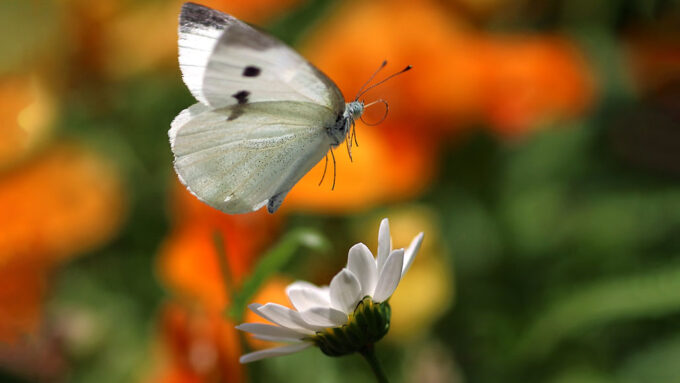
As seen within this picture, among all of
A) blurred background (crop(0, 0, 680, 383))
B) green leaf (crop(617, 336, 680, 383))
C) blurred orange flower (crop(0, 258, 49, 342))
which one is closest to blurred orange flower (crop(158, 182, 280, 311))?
blurred background (crop(0, 0, 680, 383))

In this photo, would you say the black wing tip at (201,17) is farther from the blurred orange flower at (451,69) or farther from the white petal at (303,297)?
the blurred orange flower at (451,69)

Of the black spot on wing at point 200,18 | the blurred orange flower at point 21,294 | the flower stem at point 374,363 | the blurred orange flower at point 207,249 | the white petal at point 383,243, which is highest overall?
the black spot on wing at point 200,18

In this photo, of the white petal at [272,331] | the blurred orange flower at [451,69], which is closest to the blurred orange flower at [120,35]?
the blurred orange flower at [451,69]

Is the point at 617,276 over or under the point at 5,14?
over

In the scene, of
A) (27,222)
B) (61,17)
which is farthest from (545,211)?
(61,17)

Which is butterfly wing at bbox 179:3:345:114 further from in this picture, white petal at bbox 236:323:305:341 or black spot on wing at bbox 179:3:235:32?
white petal at bbox 236:323:305:341

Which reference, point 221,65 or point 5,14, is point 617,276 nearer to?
point 221,65
